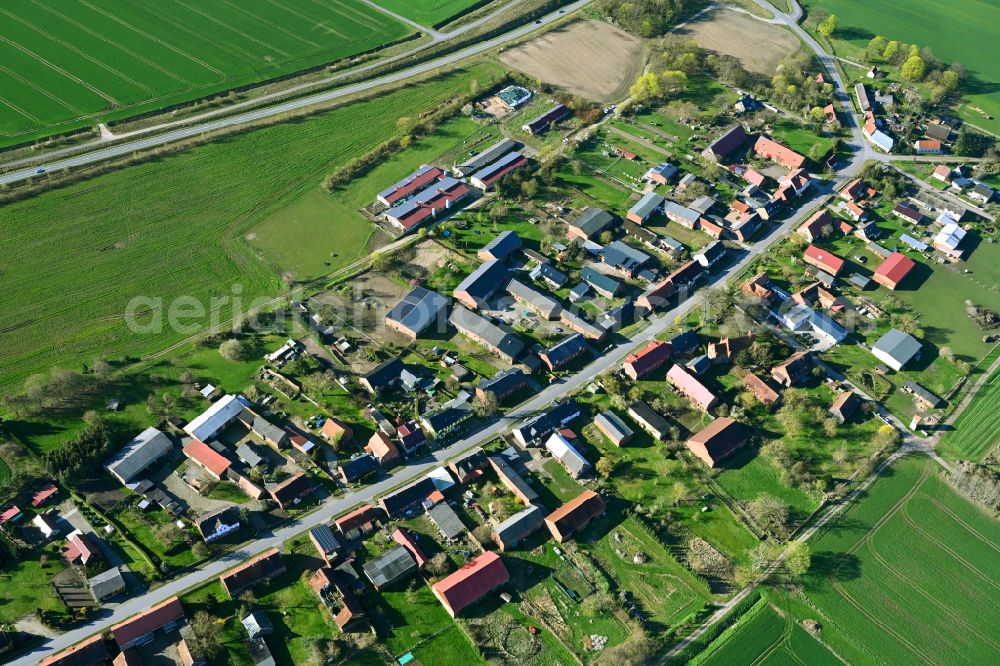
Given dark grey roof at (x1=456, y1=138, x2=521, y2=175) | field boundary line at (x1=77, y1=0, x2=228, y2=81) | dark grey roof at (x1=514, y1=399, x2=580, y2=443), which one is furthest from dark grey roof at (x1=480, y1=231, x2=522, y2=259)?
field boundary line at (x1=77, y1=0, x2=228, y2=81)

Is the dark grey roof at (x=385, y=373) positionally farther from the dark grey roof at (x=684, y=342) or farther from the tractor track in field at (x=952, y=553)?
the tractor track in field at (x=952, y=553)

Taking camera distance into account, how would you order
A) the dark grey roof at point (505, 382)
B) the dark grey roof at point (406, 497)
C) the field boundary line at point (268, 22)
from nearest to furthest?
the dark grey roof at point (406, 497), the dark grey roof at point (505, 382), the field boundary line at point (268, 22)

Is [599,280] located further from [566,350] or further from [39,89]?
[39,89]

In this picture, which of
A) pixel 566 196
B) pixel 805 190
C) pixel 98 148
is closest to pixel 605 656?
pixel 566 196

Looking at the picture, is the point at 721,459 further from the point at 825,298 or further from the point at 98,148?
the point at 98,148

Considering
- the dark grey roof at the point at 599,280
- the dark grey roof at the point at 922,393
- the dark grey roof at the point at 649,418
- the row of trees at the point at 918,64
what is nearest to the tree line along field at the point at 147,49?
the dark grey roof at the point at 599,280
